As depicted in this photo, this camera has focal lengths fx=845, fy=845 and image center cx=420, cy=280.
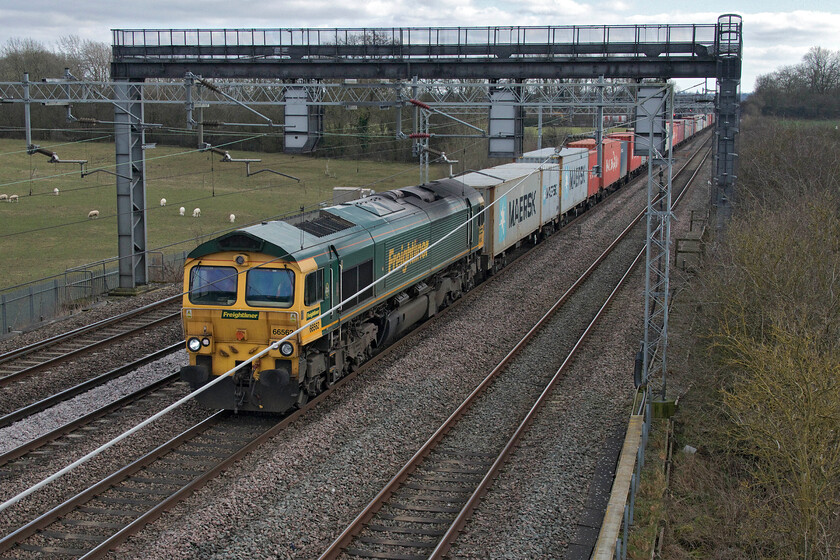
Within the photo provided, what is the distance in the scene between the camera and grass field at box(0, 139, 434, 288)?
4409 cm

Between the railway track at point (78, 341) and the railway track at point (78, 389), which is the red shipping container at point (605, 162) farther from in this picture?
the railway track at point (78, 389)

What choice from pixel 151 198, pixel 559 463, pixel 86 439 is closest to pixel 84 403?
pixel 86 439

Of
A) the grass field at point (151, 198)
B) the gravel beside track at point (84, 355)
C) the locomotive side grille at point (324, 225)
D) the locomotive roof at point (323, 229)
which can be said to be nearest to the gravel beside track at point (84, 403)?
the gravel beside track at point (84, 355)

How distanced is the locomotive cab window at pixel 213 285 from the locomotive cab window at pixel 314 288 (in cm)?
125

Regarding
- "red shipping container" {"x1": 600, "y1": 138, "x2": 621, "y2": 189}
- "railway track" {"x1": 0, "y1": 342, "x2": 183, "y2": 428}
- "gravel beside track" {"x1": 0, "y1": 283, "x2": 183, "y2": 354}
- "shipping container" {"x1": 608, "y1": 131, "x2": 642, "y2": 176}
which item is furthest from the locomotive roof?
"shipping container" {"x1": 608, "y1": 131, "x2": 642, "y2": 176}

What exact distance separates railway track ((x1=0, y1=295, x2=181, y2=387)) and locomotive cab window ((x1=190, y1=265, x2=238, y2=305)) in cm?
559

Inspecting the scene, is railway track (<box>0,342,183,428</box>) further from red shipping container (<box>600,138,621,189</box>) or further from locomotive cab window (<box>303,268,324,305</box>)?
red shipping container (<box>600,138,621,189</box>)

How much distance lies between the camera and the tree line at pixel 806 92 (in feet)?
251

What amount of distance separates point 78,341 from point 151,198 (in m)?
44.5

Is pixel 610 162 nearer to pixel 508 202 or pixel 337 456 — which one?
pixel 508 202

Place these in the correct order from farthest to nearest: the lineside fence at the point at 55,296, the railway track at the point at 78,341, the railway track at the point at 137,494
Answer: the lineside fence at the point at 55,296 → the railway track at the point at 78,341 → the railway track at the point at 137,494

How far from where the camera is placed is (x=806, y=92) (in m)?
80.6

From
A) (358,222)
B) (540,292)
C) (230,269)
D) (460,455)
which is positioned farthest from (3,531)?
(540,292)

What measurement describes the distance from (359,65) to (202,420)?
1484 cm
